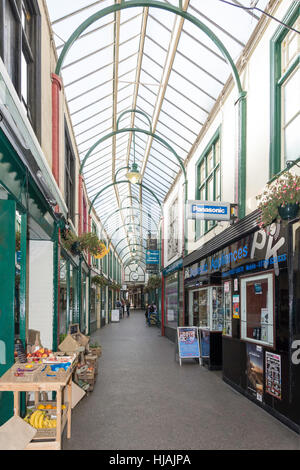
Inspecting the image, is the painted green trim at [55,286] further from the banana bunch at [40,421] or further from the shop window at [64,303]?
the banana bunch at [40,421]

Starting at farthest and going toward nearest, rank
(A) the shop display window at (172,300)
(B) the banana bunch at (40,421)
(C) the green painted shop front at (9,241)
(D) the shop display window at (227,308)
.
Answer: (A) the shop display window at (172,300)
(D) the shop display window at (227,308)
(B) the banana bunch at (40,421)
(C) the green painted shop front at (9,241)

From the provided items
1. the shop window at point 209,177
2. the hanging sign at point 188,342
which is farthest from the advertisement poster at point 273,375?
the shop window at point 209,177

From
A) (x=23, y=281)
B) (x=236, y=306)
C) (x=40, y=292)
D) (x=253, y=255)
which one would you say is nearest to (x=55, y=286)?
(x=40, y=292)

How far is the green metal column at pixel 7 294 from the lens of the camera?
391 centimetres

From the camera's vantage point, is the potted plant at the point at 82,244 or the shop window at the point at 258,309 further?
the potted plant at the point at 82,244

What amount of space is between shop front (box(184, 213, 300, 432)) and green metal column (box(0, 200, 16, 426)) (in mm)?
3508

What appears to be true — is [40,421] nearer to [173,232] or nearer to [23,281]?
[23,281]

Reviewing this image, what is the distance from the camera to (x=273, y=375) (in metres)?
5.46

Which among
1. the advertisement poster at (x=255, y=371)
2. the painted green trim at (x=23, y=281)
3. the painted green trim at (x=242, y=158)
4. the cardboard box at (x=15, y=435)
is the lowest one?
the advertisement poster at (x=255, y=371)

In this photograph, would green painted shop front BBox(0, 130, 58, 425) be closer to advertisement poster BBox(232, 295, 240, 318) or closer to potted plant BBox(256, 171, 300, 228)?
potted plant BBox(256, 171, 300, 228)

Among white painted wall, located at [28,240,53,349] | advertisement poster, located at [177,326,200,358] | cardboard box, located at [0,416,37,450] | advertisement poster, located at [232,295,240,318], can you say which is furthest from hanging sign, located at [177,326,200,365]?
cardboard box, located at [0,416,37,450]

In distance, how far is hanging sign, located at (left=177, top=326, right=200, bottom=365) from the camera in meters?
9.38

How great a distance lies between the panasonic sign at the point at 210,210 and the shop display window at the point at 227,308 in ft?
4.89
